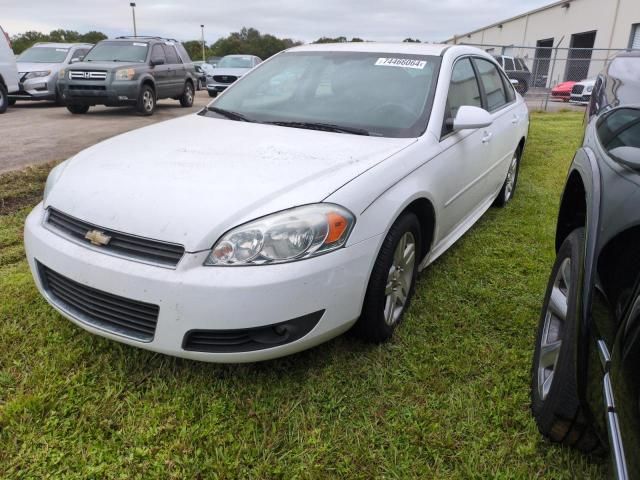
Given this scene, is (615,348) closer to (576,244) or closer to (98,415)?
(576,244)

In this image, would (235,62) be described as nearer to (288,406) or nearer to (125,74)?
(125,74)

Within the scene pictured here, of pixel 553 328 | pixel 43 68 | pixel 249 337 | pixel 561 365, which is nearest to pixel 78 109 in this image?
pixel 43 68

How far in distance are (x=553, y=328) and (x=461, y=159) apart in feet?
4.70

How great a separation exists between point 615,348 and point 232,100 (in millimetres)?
2964

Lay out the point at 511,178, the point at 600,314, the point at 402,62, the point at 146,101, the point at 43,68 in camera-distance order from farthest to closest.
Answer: the point at 43,68 < the point at 146,101 < the point at 511,178 < the point at 402,62 < the point at 600,314

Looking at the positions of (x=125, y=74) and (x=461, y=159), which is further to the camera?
(x=125, y=74)

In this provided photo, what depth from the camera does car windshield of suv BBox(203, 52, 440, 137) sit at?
118 inches

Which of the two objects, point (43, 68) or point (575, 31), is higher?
point (575, 31)

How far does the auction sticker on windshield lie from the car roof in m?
0.12

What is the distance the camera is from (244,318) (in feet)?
6.45

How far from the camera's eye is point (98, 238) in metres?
2.12

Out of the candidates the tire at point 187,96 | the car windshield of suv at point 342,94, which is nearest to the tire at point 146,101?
the tire at point 187,96

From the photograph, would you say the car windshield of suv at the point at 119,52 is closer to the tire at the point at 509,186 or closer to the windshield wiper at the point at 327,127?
the tire at the point at 509,186

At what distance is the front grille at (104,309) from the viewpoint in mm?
2061
